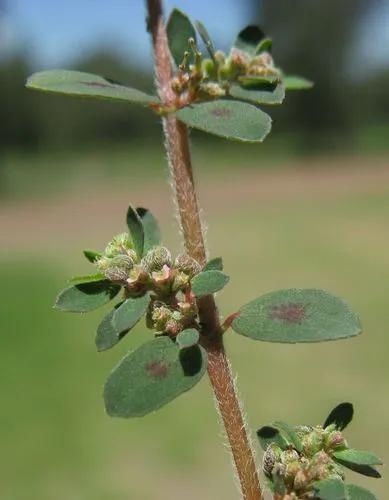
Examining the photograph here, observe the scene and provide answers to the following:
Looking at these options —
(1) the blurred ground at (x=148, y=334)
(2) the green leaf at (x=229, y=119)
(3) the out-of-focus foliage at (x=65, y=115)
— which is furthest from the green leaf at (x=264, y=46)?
(3) the out-of-focus foliage at (x=65, y=115)

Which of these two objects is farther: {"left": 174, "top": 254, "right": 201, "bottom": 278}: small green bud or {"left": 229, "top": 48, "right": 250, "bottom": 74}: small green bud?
{"left": 229, "top": 48, "right": 250, "bottom": 74}: small green bud

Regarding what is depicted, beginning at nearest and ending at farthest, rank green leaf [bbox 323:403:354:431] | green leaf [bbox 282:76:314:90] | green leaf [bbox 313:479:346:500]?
green leaf [bbox 313:479:346:500], green leaf [bbox 323:403:354:431], green leaf [bbox 282:76:314:90]

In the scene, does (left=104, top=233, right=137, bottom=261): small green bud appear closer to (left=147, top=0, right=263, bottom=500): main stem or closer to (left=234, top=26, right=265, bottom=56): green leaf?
(left=147, top=0, right=263, bottom=500): main stem

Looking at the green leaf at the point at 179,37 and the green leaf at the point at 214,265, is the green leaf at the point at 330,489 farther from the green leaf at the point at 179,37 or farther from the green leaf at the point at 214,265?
the green leaf at the point at 179,37

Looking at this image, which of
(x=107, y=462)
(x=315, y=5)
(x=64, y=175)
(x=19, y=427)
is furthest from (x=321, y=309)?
(x=64, y=175)

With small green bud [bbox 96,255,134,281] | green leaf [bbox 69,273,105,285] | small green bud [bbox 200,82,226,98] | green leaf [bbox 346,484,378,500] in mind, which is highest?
small green bud [bbox 200,82,226,98]

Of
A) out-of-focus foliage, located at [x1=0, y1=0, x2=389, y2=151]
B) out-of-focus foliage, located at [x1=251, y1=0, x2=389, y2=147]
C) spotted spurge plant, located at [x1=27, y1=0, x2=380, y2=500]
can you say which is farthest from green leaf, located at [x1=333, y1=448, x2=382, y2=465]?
out-of-focus foliage, located at [x1=251, y1=0, x2=389, y2=147]

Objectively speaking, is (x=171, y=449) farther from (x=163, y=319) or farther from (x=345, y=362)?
Answer: (x=163, y=319)
